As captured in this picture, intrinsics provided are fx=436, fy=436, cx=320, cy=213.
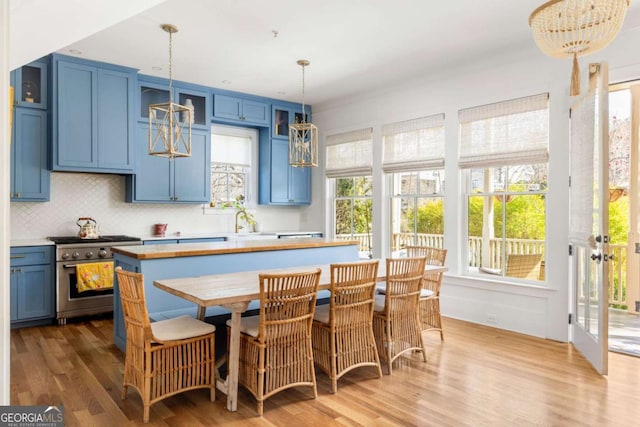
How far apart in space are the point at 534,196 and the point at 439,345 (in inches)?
71.4

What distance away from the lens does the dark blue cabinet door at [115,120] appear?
500 cm

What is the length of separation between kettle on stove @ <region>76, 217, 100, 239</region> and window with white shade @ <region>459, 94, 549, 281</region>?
4345mm

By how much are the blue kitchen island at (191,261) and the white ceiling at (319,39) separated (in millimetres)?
1773

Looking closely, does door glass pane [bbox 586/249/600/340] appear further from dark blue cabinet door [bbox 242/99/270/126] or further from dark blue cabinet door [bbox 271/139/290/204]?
dark blue cabinet door [bbox 242/99/270/126]

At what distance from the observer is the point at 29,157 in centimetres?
468

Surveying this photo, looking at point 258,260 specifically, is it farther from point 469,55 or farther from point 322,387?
point 469,55

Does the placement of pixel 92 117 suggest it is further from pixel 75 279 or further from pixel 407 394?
pixel 407 394

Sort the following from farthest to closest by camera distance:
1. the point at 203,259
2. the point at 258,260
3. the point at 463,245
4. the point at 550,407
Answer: the point at 463,245
the point at 258,260
the point at 203,259
the point at 550,407

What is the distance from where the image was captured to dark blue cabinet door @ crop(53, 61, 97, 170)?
473 cm

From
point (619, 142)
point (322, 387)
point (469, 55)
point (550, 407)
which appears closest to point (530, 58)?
point (469, 55)

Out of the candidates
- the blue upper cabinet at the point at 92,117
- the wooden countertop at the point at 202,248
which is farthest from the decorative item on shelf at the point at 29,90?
the wooden countertop at the point at 202,248

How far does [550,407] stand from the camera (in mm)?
2711

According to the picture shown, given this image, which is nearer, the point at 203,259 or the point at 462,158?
the point at 203,259

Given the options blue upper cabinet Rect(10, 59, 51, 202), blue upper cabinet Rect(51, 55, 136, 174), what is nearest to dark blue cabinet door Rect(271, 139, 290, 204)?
blue upper cabinet Rect(51, 55, 136, 174)
